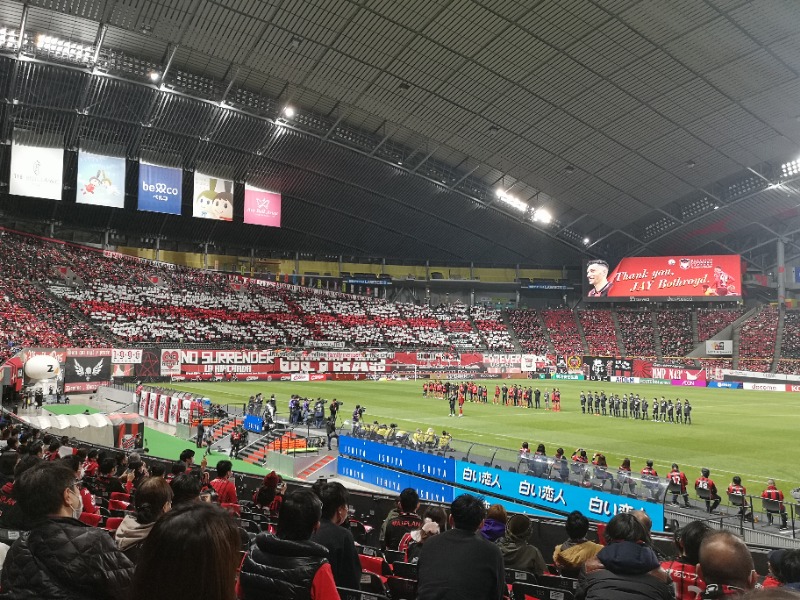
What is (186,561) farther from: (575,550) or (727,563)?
(575,550)

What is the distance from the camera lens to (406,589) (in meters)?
6.07

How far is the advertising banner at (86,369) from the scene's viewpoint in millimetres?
44531

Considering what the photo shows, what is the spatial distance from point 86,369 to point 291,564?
4762cm

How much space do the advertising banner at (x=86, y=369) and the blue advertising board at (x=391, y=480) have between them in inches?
1069

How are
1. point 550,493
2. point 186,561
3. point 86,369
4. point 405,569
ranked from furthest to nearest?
point 86,369
point 550,493
point 405,569
point 186,561

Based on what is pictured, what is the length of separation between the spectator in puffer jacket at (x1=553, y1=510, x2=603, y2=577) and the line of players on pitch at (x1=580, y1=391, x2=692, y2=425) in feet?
102

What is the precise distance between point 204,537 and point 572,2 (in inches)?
1772

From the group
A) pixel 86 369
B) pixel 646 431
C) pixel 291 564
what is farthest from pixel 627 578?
pixel 86 369

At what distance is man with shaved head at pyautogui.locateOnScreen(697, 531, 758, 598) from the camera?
3.39 meters

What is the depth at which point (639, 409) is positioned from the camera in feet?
130

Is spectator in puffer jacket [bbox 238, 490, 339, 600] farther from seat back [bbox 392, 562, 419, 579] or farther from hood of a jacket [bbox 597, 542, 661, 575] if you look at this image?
seat back [bbox 392, 562, 419, 579]

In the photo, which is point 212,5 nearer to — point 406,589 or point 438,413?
point 438,413

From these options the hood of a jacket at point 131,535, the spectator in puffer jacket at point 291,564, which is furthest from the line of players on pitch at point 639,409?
the spectator in puffer jacket at point 291,564

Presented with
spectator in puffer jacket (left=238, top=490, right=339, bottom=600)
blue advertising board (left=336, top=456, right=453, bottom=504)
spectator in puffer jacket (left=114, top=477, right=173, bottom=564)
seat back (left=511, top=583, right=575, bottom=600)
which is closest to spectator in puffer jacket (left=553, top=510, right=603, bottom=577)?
seat back (left=511, top=583, right=575, bottom=600)
